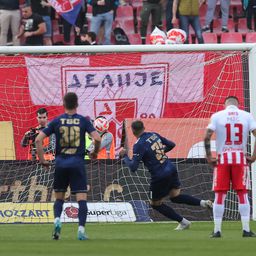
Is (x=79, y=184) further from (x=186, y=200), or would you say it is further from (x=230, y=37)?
(x=230, y=37)

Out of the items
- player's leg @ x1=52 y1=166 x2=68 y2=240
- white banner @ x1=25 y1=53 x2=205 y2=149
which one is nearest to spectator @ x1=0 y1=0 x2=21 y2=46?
white banner @ x1=25 y1=53 x2=205 y2=149

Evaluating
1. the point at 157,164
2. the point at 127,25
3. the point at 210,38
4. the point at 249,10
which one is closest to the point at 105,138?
the point at 157,164

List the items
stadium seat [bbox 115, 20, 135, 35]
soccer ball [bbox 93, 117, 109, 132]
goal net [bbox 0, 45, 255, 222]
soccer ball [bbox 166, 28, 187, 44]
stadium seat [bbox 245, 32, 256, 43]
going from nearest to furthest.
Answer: goal net [bbox 0, 45, 255, 222], soccer ball [bbox 93, 117, 109, 132], soccer ball [bbox 166, 28, 187, 44], stadium seat [bbox 245, 32, 256, 43], stadium seat [bbox 115, 20, 135, 35]

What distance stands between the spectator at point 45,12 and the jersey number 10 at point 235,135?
13.7 m

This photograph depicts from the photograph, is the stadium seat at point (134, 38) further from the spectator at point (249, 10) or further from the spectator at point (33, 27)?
the spectator at point (249, 10)

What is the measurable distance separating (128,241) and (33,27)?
14057 mm

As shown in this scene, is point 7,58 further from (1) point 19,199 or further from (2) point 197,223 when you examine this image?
(2) point 197,223

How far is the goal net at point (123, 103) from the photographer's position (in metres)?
19.9

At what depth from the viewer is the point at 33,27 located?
28.1 meters

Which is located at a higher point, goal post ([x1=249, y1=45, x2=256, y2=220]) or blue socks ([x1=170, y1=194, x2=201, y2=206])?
goal post ([x1=249, y1=45, x2=256, y2=220])

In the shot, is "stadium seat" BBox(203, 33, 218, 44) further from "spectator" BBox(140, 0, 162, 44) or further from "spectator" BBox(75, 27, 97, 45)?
"spectator" BBox(75, 27, 97, 45)

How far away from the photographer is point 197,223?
63.4 ft

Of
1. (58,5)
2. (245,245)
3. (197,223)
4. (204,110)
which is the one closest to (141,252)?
(245,245)

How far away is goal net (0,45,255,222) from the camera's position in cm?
1989
